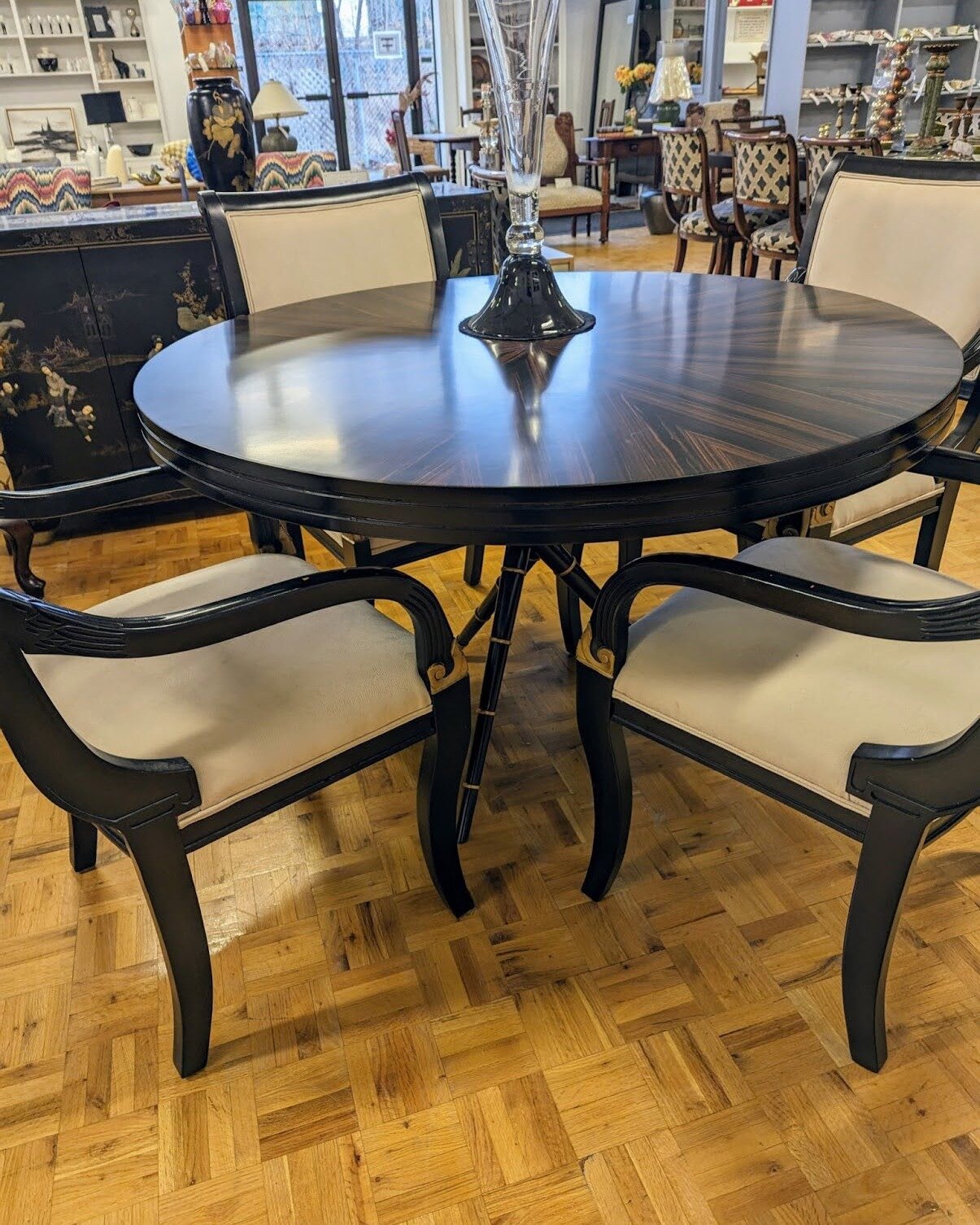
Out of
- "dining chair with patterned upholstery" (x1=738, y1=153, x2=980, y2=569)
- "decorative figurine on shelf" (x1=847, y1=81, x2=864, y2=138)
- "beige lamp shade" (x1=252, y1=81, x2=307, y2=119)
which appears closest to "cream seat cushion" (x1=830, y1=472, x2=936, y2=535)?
"dining chair with patterned upholstery" (x1=738, y1=153, x2=980, y2=569)

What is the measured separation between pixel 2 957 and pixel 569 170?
7.28m

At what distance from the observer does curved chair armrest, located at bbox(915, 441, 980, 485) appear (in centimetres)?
118

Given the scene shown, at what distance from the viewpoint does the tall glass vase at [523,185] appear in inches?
47.5

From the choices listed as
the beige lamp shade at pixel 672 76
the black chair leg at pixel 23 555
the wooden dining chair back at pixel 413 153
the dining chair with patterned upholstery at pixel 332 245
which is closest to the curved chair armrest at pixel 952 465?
the dining chair with patterned upholstery at pixel 332 245

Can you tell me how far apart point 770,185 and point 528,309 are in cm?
313

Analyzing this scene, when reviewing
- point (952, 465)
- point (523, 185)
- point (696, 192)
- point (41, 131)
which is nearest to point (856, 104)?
point (696, 192)

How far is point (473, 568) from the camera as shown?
2.22m

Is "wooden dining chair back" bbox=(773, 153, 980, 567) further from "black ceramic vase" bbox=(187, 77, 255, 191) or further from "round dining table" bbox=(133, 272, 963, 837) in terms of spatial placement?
"black ceramic vase" bbox=(187, 77, 255, 191)

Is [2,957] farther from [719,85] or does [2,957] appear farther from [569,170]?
[719,85]

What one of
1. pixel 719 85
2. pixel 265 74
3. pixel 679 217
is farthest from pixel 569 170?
pixel 265 74

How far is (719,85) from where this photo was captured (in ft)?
25.5

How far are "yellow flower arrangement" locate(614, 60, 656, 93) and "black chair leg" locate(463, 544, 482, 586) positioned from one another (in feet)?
24.3

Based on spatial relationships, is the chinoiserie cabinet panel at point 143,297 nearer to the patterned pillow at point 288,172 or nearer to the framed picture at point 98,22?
the patterned pillow at point 288,172

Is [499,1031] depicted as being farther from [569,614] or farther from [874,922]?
[569,614]
